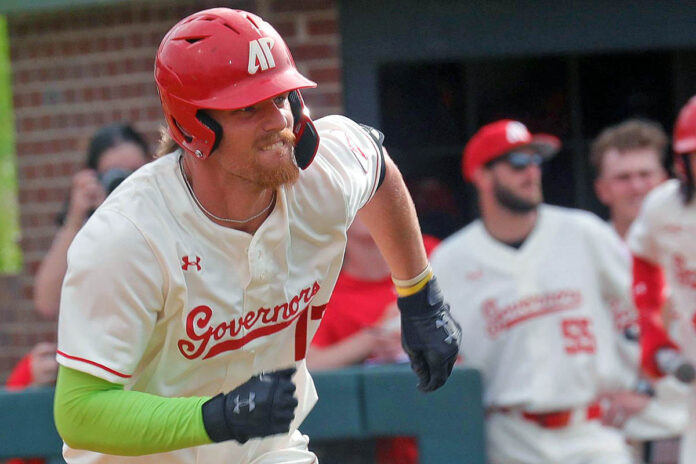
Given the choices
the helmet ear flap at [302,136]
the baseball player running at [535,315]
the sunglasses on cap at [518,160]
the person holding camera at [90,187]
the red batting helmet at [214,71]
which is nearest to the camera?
the red batting helmet at [214,71]

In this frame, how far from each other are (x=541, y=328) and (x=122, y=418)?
2886 mm

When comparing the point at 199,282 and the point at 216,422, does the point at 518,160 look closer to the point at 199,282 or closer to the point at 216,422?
the point at 199,282

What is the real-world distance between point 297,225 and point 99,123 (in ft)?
10.7

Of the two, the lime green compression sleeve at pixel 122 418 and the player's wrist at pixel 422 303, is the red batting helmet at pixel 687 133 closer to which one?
the player's wrist at pixel 422 303

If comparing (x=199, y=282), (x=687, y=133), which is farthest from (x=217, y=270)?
(x=687, y=133)

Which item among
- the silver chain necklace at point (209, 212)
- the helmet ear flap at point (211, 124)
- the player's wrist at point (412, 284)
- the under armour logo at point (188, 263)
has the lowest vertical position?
the player's wrist at point (412, 284)

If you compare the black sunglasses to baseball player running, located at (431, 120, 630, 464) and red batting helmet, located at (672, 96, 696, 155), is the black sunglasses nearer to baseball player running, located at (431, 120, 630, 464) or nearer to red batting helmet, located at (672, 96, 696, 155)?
baseball player running, located at (431, 120, 630, 464)

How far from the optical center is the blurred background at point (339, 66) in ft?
19.1

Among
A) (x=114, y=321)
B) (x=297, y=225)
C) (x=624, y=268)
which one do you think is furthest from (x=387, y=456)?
(x=114, y=321)

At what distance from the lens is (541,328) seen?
5.17 metres

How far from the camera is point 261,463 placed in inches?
124

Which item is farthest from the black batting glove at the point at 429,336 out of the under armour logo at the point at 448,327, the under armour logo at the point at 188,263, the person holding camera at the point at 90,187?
the person holding camera at the point at 90,187

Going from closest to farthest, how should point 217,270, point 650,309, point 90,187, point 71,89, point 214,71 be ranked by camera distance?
1. point 214,71
2. point 217,270
3. point 90,187
4. point 650,309
5. point 71,89

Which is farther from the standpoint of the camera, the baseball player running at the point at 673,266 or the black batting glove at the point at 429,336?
the baseball player running at the point at 673,266
